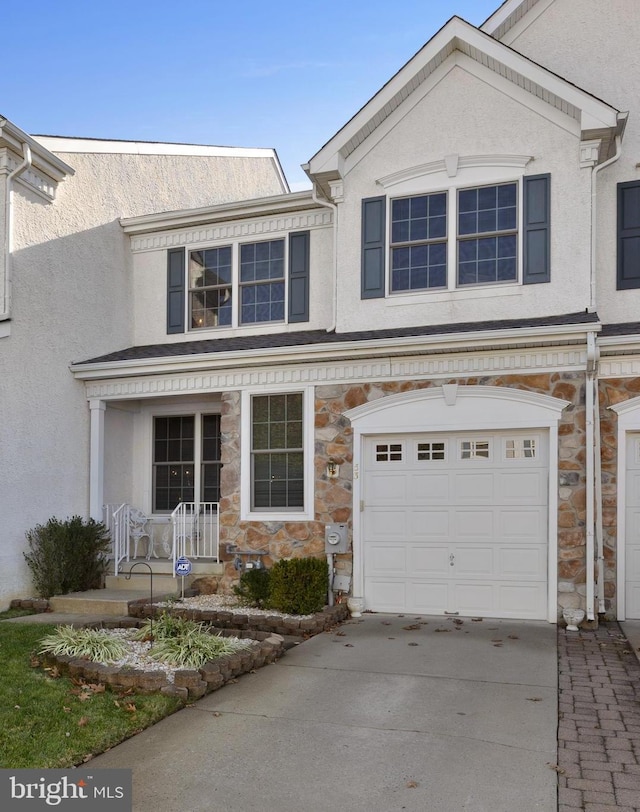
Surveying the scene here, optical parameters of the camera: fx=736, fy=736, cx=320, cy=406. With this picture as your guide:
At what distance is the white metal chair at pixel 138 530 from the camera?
38.1 ft

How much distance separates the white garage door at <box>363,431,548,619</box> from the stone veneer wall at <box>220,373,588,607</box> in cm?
28

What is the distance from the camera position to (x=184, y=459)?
12227 millimetres

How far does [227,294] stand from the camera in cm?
1202

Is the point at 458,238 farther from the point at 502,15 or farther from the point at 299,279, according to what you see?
the point at 502,15

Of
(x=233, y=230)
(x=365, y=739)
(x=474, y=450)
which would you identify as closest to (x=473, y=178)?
(x=474, y=450)

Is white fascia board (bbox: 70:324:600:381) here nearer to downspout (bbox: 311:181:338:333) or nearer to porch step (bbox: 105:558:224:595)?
downspout (bbox: 311:181:338:333)

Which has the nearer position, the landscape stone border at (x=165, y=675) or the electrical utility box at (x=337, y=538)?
the landscape stone border at (x=165, y=675)

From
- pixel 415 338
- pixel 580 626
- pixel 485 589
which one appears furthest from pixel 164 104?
pixel 580 626

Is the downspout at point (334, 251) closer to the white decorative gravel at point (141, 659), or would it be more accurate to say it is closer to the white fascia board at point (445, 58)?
the white fascia board at point (445, 58)

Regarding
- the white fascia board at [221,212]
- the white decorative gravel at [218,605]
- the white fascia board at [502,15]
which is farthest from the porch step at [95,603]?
the white fascia board at [502,15]

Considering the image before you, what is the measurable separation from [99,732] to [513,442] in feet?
19.9

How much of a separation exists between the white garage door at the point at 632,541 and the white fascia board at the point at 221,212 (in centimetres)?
597

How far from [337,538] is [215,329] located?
4.23m

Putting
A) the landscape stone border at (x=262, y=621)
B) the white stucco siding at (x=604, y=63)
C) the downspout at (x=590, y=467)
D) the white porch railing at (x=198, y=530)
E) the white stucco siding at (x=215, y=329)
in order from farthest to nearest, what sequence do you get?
the white stucco siding at (x=215, y=329) → the white porch railing at (x=198, y=530) → the white stucco siding at (x=604, y=63) → the downspout at (x=590, y=467) → the landscape stone border at (x=262, y=621)
